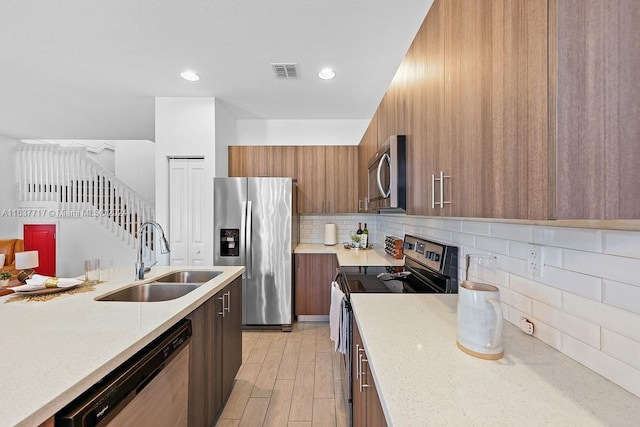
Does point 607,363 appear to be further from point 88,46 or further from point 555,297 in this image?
point 88,46

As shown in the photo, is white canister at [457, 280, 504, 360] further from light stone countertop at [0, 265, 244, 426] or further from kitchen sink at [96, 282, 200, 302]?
kitchen sink at [96, 282, 200, 302]

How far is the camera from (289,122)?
3.93 meters

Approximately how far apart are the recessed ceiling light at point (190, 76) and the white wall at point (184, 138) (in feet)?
1.55

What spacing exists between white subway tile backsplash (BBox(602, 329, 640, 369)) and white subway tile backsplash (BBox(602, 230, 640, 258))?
212 mm

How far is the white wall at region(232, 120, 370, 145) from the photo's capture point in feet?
12.9

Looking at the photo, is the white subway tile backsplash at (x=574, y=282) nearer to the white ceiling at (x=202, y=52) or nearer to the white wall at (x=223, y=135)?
the white ceiling at (x=202, y=52)

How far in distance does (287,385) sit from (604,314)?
2.09 metres

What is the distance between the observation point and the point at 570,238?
0.89 m

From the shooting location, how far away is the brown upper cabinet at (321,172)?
3756 mm

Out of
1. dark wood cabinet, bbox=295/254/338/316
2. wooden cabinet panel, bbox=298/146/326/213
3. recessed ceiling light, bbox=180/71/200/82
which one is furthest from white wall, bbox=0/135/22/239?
dark wood cabinet, bbox=295/254/338/316

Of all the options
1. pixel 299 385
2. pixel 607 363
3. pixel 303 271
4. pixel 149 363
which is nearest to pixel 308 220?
pixel 303 271

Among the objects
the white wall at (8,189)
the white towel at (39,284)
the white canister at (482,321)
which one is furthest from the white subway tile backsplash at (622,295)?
the white wall at (8,189)

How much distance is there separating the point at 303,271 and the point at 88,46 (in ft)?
9.38

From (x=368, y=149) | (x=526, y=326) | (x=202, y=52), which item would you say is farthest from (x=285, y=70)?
(x=526, y=326)
